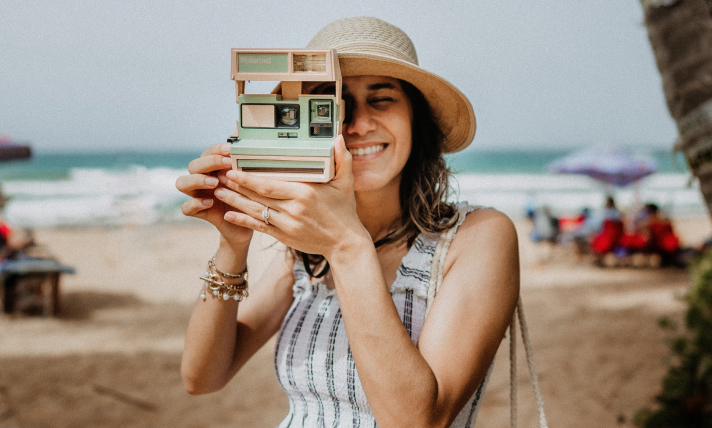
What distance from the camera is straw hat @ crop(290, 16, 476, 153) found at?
4.73ft

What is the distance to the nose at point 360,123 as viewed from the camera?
1.44m

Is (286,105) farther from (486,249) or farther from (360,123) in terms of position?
(486,249)

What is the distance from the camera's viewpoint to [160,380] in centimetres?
500

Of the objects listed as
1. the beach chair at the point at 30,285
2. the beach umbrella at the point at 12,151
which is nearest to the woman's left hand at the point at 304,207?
the beach chair at the point at 30,285

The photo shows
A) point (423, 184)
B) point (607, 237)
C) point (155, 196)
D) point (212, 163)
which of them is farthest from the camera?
point (155, 196)

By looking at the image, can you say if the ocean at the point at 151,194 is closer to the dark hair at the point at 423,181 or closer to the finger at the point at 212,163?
the dark hair at the point at 423,181

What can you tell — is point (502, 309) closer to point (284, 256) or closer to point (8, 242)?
point (284, 256)

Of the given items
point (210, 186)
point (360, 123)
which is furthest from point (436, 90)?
point (210, 186)

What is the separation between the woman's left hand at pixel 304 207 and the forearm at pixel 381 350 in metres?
0.06

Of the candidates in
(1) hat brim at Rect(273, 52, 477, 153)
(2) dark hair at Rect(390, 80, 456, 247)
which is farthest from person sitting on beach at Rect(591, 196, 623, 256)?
(2) dark hair at Rect(390, 80, 456, 247)

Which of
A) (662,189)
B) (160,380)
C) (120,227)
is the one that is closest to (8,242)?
(160,380)

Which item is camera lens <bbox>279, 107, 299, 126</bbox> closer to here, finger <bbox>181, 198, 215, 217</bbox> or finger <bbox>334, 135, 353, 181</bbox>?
finger <bbox>334, 135, 353, 181</bbox>

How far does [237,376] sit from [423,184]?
13.3 ft

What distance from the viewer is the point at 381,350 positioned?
1152 millimetres
